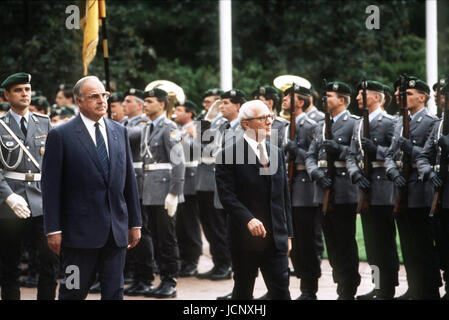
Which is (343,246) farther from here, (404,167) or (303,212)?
(404,167)

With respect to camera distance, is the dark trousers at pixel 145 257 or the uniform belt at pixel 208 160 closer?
the dark trousers at pixel 145 257

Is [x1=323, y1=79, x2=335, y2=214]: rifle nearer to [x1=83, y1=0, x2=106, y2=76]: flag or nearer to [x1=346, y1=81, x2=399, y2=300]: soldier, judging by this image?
[x1=346, y1=81, x2=399, y2=300]: soldier

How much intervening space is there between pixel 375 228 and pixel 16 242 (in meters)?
3.63

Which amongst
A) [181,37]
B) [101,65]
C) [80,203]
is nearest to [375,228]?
[80,203]

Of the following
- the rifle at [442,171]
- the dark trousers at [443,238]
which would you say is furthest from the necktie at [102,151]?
the dark trousers at [443,238]

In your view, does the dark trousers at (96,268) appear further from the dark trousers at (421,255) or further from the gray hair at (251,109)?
the dark trousers at (421,255)

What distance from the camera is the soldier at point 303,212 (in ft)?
30.0

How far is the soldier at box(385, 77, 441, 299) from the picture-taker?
8.53m

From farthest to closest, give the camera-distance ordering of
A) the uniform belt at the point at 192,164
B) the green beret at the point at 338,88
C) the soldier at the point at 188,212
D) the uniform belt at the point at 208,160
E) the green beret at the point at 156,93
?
the uniform belt at the point at 192,164
the soldier at the point at 188,212
the uniform belt at the point at 208,160
the green beret at the point at 156,93
the green beret at the point at 338,88

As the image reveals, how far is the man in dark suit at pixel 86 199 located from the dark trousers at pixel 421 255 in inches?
128

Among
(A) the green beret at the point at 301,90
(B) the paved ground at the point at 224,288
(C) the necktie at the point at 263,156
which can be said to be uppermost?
(A) the green beret at the point at 301,90

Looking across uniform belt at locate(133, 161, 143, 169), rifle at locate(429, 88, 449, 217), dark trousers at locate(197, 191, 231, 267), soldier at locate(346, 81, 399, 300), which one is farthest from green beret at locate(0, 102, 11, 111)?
rifle at locate(429, 88, 449, 217)

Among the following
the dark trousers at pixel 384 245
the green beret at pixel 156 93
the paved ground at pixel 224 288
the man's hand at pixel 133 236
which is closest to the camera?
the man's hand at pixel 133 236
